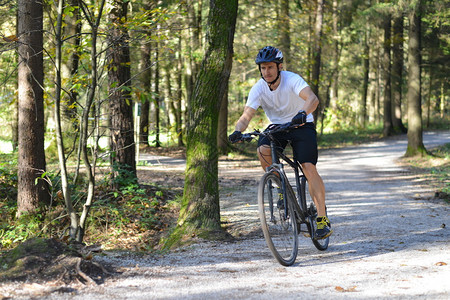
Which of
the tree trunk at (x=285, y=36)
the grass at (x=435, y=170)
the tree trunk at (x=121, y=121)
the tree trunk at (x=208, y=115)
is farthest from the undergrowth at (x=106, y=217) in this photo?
the tree trunk at (x=285, y=36)

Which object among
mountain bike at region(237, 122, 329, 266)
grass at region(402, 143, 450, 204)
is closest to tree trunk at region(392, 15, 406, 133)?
grass at region(402, 143, 450, 204)

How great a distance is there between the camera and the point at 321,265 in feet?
16.4

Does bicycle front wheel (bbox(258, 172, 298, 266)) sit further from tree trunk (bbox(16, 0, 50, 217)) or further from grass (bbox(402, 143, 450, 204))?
grass (bbox(402, 143, 450, 204))

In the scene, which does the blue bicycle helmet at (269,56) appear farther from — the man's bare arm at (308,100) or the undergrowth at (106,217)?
the undergrowth at (106,217)

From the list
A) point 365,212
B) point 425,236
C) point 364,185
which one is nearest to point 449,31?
point 364,185

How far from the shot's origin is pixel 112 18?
9203 mm

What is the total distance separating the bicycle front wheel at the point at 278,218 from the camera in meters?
4.81

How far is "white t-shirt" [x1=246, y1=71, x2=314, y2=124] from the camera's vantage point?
16.9 ft

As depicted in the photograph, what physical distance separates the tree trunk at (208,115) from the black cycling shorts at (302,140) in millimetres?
1708

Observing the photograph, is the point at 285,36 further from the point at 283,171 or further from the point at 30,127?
the point at 283,171

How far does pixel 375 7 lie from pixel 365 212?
14.1 metres

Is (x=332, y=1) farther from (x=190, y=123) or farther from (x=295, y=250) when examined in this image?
(x=295, y=250)

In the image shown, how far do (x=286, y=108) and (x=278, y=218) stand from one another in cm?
121

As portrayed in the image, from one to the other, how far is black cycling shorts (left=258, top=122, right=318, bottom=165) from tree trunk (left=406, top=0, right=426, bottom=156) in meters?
14.7
